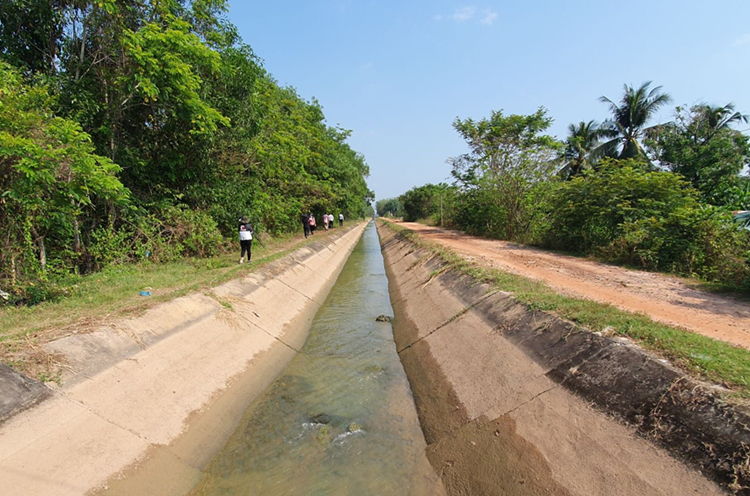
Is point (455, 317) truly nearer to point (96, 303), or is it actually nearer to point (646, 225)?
point (96, 303)

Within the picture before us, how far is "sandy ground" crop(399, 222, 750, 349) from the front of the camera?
506cm

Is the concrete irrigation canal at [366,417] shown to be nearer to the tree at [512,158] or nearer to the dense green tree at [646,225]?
the dense green tree at [646,225]

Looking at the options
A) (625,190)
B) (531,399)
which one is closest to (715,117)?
(625,190)

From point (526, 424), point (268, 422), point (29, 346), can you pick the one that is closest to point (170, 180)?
point (29, 346)

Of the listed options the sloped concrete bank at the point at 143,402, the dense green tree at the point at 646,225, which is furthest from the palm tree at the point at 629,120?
the sloped concrete bank at the point at 143,402

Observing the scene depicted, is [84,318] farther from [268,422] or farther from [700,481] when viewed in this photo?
[700,481]

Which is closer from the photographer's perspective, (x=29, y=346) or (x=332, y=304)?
(x=29, y=346)

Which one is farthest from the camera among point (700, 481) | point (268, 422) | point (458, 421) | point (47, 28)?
point (47, 28)

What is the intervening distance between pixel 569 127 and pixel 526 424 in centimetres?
3626

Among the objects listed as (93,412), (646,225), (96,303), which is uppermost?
(646,225)

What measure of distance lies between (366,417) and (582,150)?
31.4m

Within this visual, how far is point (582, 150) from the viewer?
29.2 meters

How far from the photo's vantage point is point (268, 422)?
5.11 metres

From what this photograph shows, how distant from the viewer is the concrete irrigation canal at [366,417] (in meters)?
3.05
